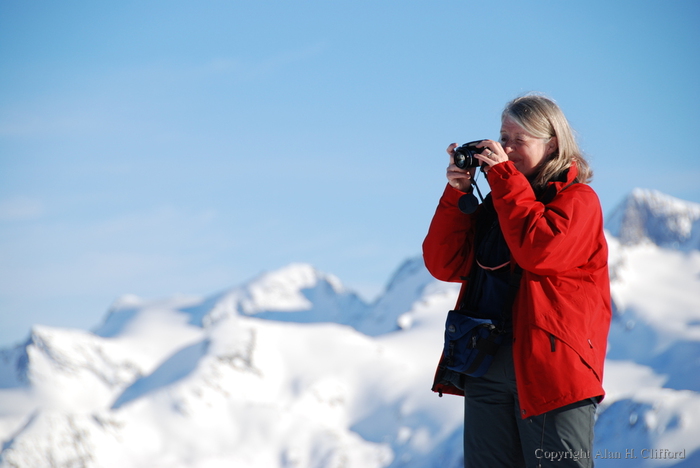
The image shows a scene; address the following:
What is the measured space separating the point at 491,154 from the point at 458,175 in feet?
1.26

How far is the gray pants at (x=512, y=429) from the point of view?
450 centimetres

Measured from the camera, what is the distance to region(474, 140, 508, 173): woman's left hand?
490 centimetres

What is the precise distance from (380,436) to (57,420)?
4412 centimetres

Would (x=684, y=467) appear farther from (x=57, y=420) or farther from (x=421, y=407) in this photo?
(x=57, y=420)

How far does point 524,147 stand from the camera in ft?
16.7

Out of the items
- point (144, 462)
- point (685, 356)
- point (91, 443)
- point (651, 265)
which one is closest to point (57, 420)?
point (91, 443)

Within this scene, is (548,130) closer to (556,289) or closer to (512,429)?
(556,289)

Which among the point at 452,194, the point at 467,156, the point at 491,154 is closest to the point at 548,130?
the point at 491,154

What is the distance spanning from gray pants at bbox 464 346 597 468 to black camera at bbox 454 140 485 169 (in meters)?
1.28

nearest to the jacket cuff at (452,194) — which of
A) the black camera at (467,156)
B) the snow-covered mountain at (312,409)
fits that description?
the black camera at (467,156)

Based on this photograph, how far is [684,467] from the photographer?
204 ft

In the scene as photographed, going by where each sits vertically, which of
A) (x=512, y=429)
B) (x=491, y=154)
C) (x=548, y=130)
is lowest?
(x=512, y=429)

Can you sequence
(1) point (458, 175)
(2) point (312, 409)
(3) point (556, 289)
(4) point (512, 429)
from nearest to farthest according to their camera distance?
(3) point (556, 289) → (4) point (512, 429) → (1) point (458, 175) → (2) point (312, 409)

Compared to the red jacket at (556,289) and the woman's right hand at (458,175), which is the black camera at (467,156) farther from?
the red jacket at (556,289)
